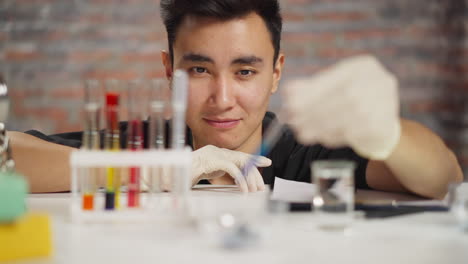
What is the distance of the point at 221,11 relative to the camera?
1592 millimetres

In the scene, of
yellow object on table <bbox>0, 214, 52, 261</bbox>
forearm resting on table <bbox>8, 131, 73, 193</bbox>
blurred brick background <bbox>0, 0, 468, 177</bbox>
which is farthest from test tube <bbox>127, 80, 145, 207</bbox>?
blurred brick background <bbox>0, 0, 468, 177</bbox>

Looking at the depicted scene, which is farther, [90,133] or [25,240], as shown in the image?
[90,133]

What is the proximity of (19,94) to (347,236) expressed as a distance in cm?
292


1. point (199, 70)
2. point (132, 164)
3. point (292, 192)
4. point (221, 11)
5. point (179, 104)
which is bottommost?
point (292, 192)

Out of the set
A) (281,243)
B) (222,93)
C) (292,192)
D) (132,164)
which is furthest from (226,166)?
(281,243)

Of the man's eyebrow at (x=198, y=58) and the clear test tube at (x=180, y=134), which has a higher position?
the man's eyebrow at (x=198, y=58)

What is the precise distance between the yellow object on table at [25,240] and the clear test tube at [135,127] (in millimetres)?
225

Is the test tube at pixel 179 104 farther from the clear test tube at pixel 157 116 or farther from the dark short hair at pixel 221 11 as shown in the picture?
the dark short hair at pixel 221 11

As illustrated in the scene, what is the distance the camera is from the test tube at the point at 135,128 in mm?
925

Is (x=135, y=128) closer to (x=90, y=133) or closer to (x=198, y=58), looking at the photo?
(x=90, y=133)

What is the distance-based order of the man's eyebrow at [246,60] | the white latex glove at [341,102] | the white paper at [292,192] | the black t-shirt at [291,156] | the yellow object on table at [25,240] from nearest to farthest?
the yellow object on table at [25,240] < the white latex glove at [341,102] < the white paper at [292,192] < the man's eyebrow at [246,60] < the black t-shirt at [291,156]

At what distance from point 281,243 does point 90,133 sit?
39cm

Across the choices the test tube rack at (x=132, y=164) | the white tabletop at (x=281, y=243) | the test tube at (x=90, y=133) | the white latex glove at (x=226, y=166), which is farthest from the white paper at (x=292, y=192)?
the test tube at (x=90, y=133)

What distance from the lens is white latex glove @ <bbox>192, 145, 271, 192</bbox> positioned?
1269 mm
